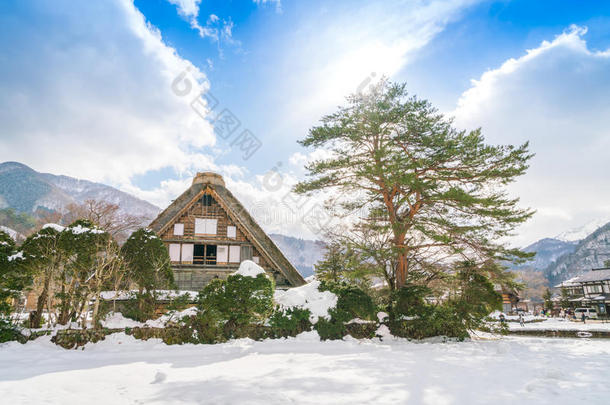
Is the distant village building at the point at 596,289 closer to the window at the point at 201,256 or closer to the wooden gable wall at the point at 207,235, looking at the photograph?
the wooden gable wall at the point at 207,235

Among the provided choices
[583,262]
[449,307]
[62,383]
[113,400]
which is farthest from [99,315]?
[583,262]

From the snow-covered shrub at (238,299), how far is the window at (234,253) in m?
7.75

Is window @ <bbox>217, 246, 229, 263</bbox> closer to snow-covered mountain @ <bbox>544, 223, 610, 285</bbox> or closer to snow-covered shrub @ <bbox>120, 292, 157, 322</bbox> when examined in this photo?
snow-covered shrub @ <bbox>120, 292, 157, 322</bbox>

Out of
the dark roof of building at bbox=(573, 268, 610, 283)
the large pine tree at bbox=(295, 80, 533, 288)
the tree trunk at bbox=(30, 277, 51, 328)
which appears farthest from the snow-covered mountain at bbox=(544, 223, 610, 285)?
the tree trunk at bbox=(30, 277, 51, 328)

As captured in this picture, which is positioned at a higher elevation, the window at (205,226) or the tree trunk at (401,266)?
the window at (205,226)

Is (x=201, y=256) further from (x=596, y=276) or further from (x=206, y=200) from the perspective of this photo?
(x=596, y=276)

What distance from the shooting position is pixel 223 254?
1828 cm

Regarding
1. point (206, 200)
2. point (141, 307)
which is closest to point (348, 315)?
point (141, 307)

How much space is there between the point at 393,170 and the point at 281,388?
867cm

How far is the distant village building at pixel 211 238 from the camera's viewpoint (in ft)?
57.3

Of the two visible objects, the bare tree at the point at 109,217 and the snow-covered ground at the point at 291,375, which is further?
the bare tree at the point at 109,217

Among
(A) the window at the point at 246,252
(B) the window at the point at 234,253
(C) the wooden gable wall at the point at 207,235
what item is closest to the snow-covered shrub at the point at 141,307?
(C) the wooden gable wall at the point at 207,235

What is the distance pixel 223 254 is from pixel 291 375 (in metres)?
13.4

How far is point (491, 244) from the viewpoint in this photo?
1242 centimetres
